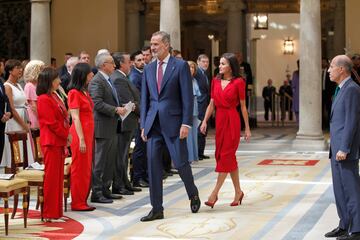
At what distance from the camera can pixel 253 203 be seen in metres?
10.2

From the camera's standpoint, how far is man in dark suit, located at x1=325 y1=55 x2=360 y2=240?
784 centimetres

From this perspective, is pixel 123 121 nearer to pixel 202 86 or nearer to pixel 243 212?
pixel 243 212

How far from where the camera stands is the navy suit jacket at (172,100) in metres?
9.20

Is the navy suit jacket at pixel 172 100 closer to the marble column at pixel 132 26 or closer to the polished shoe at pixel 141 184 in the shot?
the polished shoe at pixel 141 184

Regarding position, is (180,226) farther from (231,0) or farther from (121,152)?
(231,0)

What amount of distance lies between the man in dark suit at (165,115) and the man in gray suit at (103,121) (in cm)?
111

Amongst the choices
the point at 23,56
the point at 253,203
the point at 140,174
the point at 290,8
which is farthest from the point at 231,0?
the point at 253,203

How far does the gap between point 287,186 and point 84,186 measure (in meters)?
3.17

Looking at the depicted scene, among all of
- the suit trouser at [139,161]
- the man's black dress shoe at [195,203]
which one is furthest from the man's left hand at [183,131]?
the suit trouser at [139,161]

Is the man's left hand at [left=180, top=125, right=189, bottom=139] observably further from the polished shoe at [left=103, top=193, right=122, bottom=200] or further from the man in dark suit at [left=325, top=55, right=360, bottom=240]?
the polished shoe at [left=103, top=193, right=122, bottom=200]

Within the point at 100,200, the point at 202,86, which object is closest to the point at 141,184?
the point at 100,200

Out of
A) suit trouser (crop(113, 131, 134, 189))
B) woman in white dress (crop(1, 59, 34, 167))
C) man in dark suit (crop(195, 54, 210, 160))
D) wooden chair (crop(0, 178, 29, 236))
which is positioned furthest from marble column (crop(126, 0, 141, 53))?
wooden chair (crop(0, 178, 29, 236))

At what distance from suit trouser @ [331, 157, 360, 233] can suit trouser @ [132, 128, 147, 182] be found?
4237mm

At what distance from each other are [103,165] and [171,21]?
670cm
